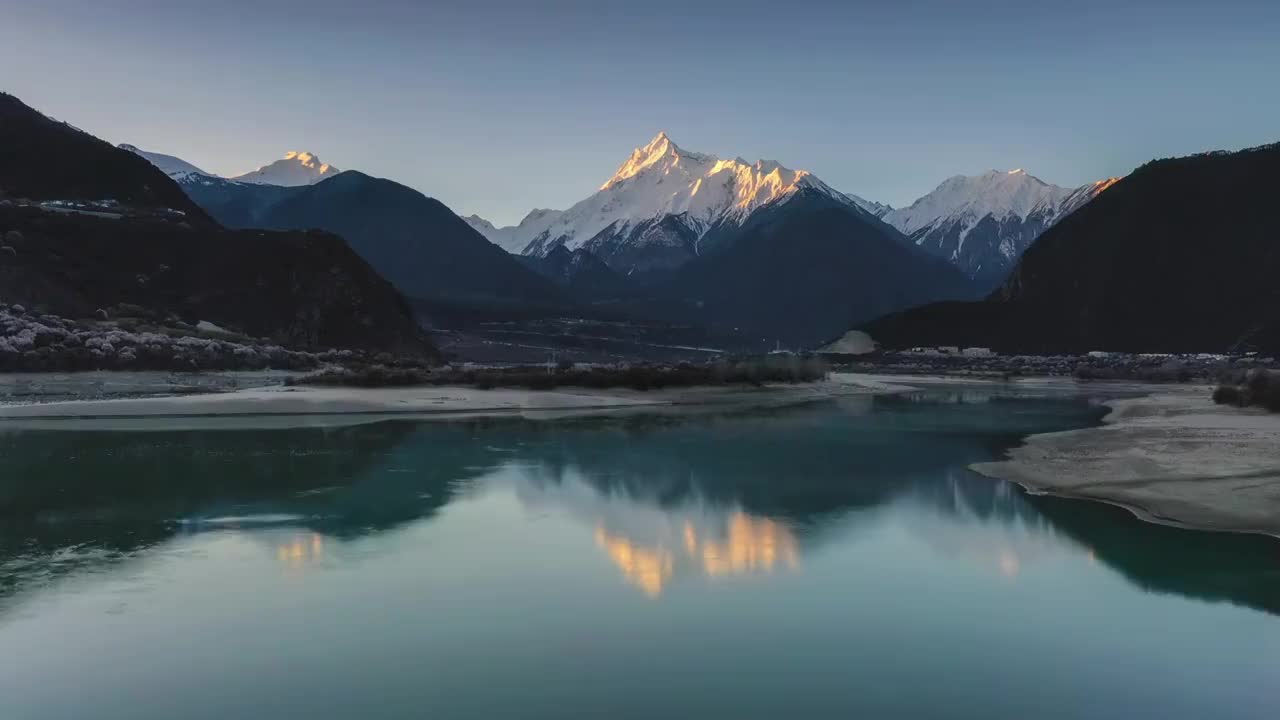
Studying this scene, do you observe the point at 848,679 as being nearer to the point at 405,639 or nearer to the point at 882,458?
the point at 405,639

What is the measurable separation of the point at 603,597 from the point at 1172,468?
84.1 feet

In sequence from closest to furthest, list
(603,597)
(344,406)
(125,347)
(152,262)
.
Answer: (603,597)
(344,406)
(125,347)
(152,262)

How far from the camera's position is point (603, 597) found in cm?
2194

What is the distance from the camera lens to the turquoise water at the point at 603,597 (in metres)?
15.8

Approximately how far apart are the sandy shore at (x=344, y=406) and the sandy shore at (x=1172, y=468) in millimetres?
33946

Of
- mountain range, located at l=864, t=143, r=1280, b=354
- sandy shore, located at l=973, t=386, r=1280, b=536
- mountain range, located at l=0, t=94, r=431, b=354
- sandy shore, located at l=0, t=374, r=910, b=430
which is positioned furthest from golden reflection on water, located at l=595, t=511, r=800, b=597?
mountain range, located at l=864, t=143, r=1280, b=354

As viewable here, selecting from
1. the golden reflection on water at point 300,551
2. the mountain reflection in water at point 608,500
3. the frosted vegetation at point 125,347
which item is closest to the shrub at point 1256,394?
the mountain reflection in water at point 608,500

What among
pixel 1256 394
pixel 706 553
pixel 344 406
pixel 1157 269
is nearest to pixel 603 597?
pixel 706 553

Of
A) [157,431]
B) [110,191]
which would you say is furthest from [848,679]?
[110,191]

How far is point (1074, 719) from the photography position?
14.8 m

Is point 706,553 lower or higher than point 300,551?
lower

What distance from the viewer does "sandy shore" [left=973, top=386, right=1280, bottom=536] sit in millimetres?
29375

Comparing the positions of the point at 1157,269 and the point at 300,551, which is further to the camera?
the point at 1157,269

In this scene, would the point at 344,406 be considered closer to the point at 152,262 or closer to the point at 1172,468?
the point at 1172,468
